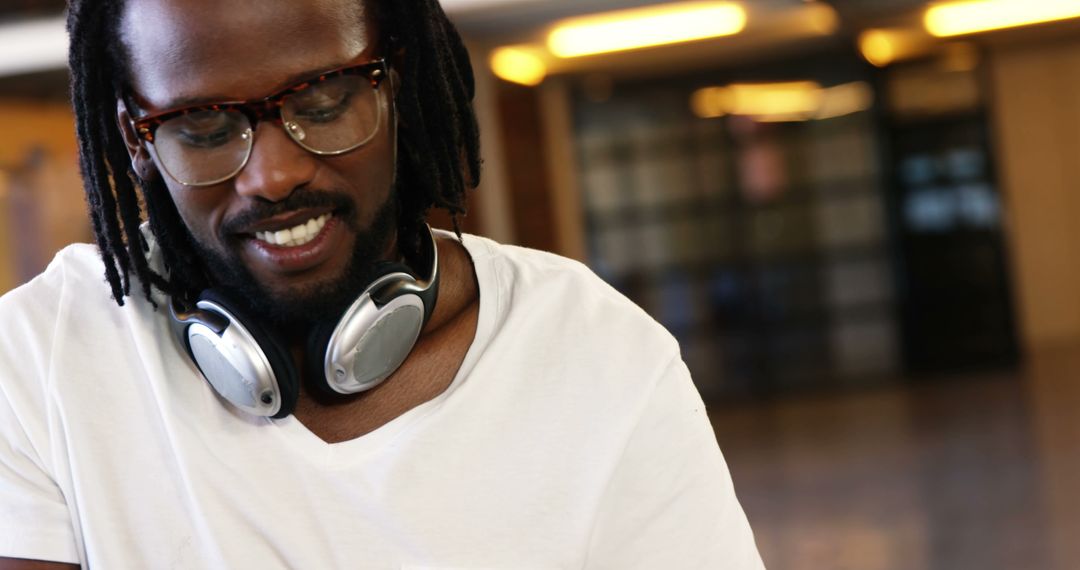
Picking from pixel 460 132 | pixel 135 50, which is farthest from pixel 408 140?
pixel 135 50

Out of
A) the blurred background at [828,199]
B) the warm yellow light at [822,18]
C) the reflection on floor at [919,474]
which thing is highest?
the warm yellow light at [822,18]

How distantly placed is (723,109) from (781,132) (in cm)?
46

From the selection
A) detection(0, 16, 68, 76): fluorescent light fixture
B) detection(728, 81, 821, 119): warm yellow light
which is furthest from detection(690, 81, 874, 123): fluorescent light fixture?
detection(0, 16, 68, 76): fluorescent light fixture

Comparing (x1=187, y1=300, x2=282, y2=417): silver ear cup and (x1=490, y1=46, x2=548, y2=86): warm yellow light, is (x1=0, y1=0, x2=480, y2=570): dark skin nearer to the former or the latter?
(x1=187, y1=300, x2=282, y2=417): silver ear cup

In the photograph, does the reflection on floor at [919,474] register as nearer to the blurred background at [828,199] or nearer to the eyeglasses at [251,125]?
the blurred background at [828,199]

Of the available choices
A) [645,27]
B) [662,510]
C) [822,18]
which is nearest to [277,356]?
[662,510]

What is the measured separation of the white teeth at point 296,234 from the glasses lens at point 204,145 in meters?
0.06

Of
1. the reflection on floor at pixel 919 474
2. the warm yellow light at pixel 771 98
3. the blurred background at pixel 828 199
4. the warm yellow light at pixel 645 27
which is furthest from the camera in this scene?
the warm yellow light at pixel 771 98

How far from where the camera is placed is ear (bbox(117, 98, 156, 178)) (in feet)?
3.92

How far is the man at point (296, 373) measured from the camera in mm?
1122

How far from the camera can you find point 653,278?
9.68 meters

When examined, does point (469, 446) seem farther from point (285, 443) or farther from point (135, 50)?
point (135, 50)

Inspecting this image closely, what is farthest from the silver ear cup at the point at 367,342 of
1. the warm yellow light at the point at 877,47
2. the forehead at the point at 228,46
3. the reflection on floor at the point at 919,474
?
the warm yellow light at the point at 877,47

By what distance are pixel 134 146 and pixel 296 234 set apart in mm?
198
